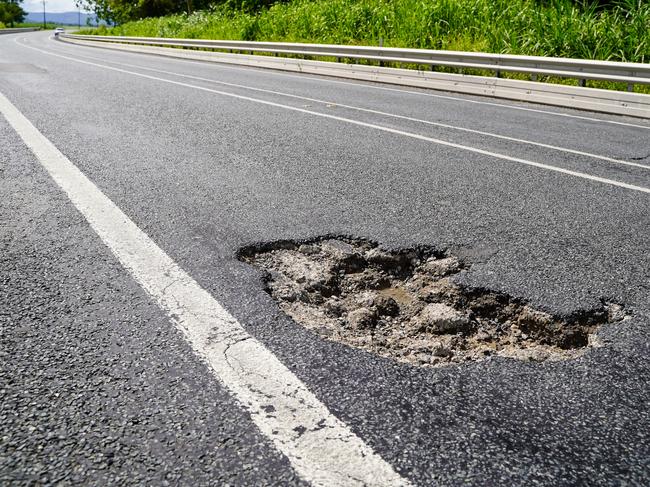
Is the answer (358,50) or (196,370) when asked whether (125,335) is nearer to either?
(196,370)

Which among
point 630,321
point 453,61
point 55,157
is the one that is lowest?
point 630,321

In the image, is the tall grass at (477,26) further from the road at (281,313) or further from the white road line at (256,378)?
the white road line at (256,378)

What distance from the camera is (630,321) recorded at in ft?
7.98

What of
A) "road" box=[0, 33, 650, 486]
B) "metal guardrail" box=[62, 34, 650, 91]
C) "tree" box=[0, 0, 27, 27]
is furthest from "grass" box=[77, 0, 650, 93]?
"tree" box=[0, 0, 27, 27]

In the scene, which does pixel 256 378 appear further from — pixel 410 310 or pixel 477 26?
pixel 477 26

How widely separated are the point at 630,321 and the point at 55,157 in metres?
4.60

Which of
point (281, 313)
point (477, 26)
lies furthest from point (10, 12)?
point (281, 313)

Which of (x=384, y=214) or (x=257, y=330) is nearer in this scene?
(x=257, y=330)

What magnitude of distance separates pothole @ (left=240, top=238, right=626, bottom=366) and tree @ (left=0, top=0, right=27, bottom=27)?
114399 mm

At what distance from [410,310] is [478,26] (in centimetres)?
1268

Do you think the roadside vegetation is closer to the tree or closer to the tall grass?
the tree

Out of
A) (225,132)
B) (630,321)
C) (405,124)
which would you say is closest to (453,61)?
(405,124)

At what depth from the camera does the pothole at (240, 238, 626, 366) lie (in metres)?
2.27

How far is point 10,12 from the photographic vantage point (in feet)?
344
